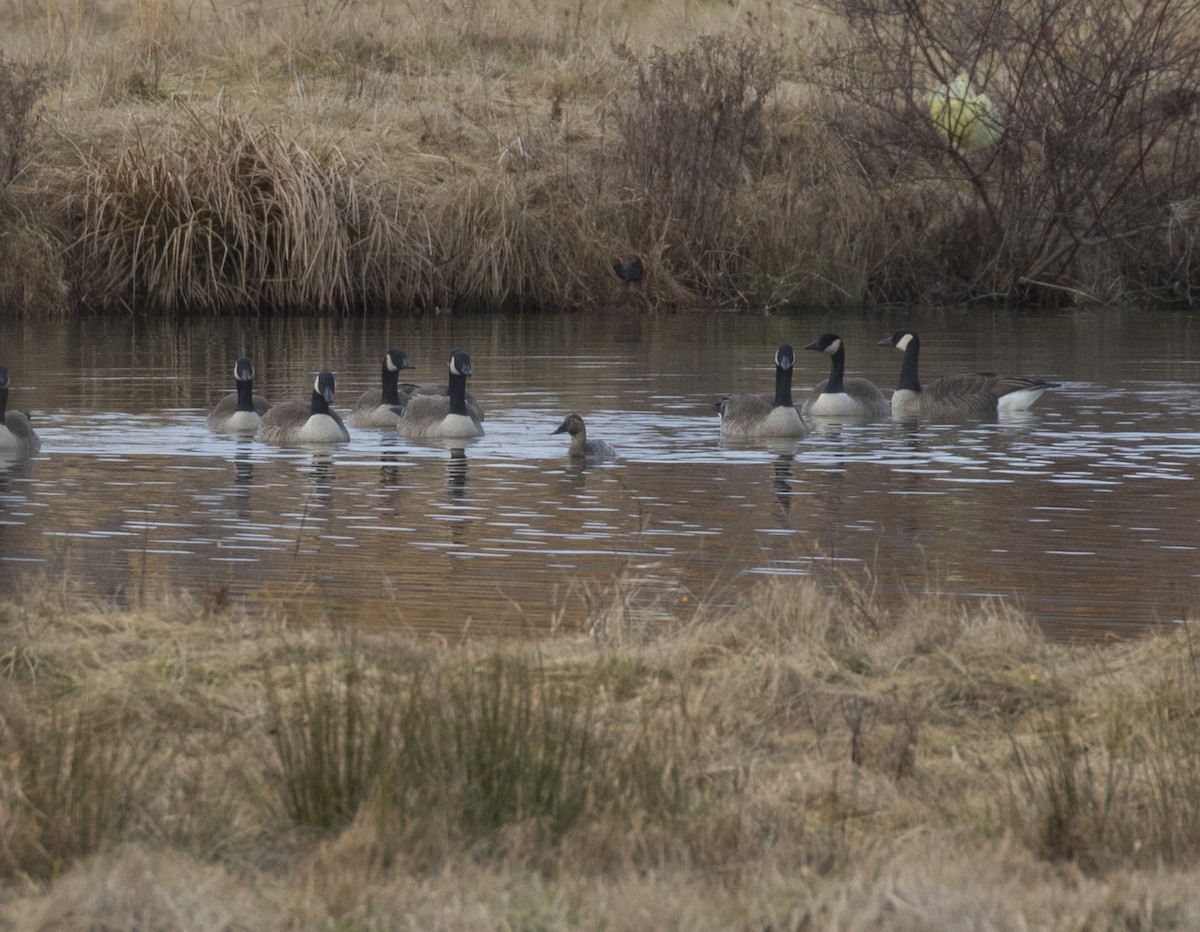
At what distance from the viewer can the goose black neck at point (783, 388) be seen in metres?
16.0

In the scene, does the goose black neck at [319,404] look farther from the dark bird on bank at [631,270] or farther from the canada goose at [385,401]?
the dark bird on bank at [631,270]

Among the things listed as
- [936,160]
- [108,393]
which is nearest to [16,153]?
[108,393]

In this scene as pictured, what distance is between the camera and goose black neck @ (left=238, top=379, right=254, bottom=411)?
15.8m

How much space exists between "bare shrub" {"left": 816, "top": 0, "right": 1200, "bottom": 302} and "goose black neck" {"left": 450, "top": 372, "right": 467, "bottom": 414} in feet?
47.4

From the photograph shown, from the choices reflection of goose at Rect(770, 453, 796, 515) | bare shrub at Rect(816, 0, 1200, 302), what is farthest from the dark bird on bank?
reflection of goose at Rect(770, 453, 796, 515)

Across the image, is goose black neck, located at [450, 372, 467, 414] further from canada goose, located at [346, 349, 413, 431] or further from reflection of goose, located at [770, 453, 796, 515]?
reflection of goose, located at [770, 453, 796, 515]

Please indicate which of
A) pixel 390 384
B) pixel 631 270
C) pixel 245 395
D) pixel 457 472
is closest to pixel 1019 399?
pixel 390 384

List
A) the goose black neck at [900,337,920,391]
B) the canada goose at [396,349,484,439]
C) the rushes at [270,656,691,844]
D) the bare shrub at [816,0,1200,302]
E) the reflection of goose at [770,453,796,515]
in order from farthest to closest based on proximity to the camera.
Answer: the bare shrub at [816,0,1200,302] < the goose black neck at [900,337,920,391] < the canada goose at [396,349,484,439] < the reflection of goose at [770,453,796,515] < the rushes at [270,656,691,844]

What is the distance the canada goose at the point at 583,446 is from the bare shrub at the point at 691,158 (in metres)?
14.9

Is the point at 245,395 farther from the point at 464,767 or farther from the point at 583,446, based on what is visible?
the point at 464,767

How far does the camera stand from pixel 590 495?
40.9 ft

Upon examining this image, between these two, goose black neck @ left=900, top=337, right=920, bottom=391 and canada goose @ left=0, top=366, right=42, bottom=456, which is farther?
goose black neck @ left=900, top=337, right=920, bottom=391

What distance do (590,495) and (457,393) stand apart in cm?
337

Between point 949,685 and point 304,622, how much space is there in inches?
102
